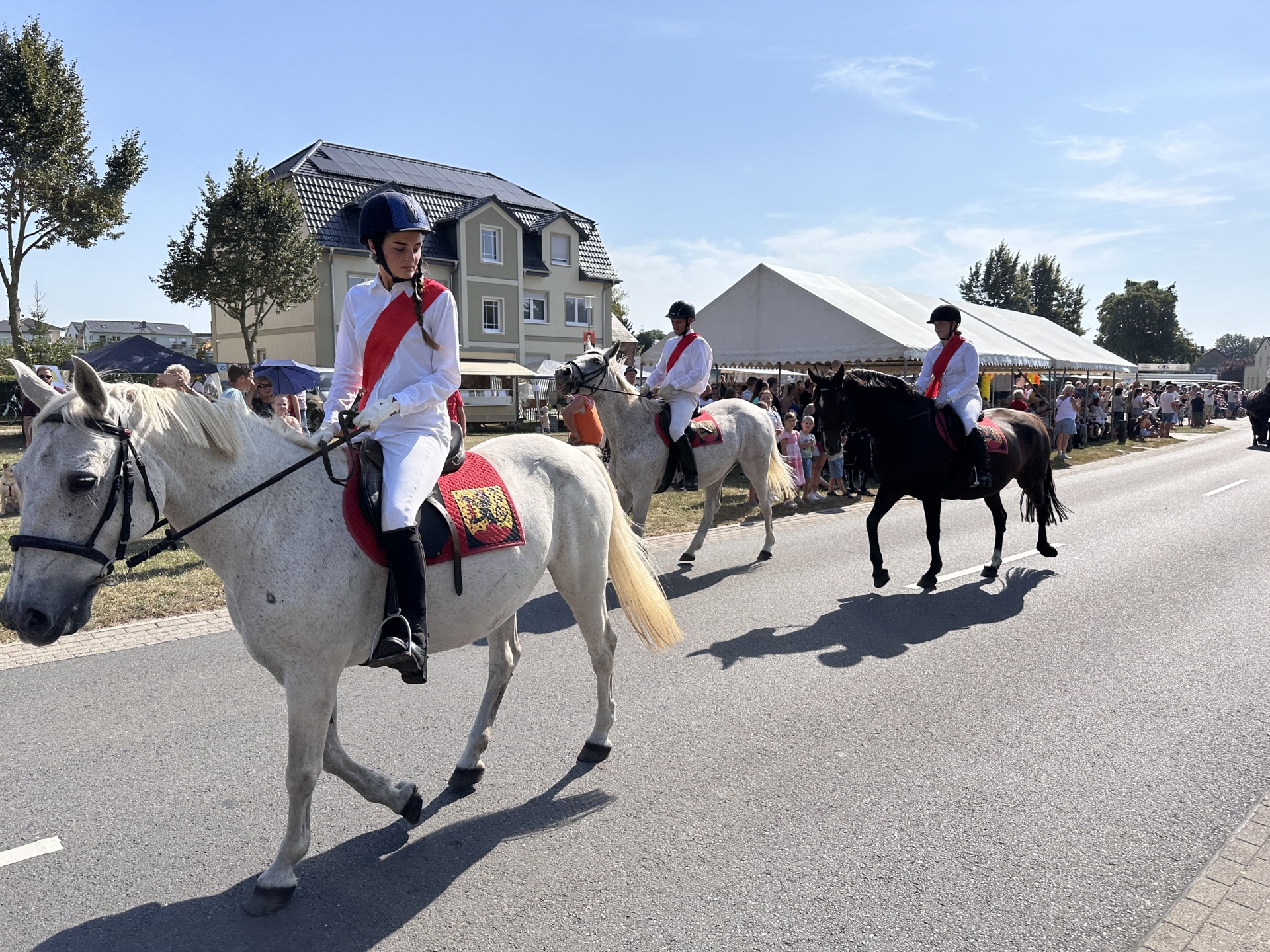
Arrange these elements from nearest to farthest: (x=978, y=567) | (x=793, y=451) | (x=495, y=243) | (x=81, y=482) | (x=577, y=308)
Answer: (x=81, y=482) < (x=978, y=567) < (x=793, y=451) < (x=495, y=243) < (x=577, y=308)

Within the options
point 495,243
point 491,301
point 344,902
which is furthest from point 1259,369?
point 344,902

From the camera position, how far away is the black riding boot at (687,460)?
8031 mm

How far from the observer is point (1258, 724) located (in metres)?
4.45

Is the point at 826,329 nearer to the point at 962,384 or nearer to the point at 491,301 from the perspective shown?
the point at 962,384

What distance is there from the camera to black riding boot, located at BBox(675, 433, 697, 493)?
803 centimetres

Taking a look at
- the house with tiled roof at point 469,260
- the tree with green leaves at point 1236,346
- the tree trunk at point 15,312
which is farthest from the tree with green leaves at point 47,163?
the tree with green leaves at point 1236,346

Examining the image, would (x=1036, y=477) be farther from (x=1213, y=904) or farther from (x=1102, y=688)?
(x=1213, y=904)

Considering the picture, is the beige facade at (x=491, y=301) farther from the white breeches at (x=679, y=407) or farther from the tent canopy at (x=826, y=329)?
the white breeches at (x=679, y=407)

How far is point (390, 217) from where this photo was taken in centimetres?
313

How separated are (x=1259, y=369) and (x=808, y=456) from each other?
126 meters

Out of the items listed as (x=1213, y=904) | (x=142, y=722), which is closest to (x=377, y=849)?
(x=142, y=722)

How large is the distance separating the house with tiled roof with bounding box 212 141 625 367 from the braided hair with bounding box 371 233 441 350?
28.8 meters

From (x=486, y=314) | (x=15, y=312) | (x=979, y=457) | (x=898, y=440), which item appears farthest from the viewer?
(x=486, y=314)

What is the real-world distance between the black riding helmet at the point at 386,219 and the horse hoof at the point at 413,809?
7.30 ft
